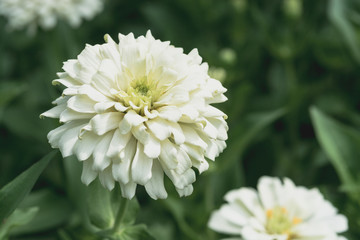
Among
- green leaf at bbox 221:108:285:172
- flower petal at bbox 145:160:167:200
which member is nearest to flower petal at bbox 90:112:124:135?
flower petal at bbox 145:160:167:200

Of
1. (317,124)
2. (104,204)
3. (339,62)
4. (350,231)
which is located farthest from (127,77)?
(339,62)

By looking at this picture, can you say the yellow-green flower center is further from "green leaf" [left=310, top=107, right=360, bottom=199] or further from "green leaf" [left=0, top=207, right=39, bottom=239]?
"green leaf" [left=310, top=107, right=360, bottom=199]

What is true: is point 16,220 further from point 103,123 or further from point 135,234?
point 103,123

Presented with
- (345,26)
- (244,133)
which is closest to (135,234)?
(244,133)

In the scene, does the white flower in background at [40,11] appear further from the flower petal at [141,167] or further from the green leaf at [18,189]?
the flower petal at [141,167]

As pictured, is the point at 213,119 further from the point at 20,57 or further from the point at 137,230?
the point at 20,57

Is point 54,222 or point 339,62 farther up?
point 339,62
